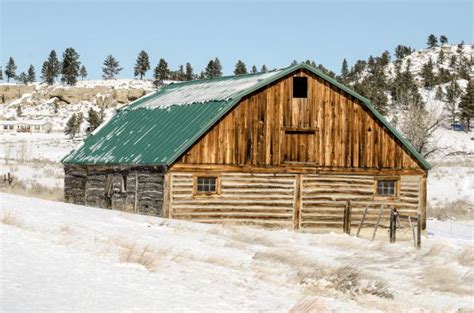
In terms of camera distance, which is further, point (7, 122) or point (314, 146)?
point (7, 122)

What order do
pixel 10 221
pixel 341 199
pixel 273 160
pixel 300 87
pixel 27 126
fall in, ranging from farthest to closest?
pixel 27 126
pixel 300 87
pixel 341 199
pixel 273 160
pixel 10 221

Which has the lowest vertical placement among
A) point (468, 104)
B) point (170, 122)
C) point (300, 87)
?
point (170, 122)

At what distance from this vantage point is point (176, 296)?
387 inches

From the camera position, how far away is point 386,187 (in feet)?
94.9

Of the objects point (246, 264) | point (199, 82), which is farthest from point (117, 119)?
point (246, 264)

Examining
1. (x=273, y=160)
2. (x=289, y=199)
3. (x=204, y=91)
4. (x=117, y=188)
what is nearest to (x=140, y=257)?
(x=273, y=160)

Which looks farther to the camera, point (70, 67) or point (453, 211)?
point (70, 67)

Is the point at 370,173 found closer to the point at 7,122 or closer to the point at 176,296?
the point at 176,296

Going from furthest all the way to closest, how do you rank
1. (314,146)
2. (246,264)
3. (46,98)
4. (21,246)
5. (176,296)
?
(46,98) → (314,146) → (246,264) → (21,246) → (176,296)

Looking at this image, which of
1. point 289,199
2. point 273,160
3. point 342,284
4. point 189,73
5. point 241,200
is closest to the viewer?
point 342,284

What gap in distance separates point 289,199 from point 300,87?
4294 mm

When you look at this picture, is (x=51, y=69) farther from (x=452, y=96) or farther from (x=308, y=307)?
(x=308, y=307)

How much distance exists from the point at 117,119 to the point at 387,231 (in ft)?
45.5

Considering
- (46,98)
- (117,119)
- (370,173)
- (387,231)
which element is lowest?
(387,231)
